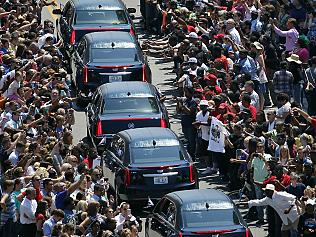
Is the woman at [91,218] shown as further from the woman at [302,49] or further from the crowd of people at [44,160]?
the woman at [302,49]

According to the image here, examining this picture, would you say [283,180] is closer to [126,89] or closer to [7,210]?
[7,210]

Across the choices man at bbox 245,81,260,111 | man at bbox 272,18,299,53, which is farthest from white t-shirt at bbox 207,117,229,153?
man at bbox 272,18,299,53

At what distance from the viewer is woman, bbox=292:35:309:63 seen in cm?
3566

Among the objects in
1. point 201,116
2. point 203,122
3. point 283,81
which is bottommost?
point 203,122

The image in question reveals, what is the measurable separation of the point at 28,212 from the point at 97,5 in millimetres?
15755

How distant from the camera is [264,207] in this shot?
30094 millimetres

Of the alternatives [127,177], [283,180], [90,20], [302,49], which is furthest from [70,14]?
[283,180]

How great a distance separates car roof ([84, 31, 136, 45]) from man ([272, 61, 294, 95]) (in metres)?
4.58

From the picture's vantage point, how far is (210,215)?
26.2 metres

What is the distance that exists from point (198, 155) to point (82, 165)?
6036 mm

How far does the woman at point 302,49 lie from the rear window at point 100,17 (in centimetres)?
→ 710

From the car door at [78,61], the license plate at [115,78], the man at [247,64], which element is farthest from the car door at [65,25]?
the man at [247,64]

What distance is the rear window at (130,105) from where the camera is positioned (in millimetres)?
33344

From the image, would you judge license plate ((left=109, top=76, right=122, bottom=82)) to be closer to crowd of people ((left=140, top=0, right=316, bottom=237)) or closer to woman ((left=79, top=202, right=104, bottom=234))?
crowd of people ((left=140, top=0, right=316, bottom=237))
